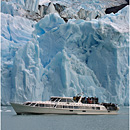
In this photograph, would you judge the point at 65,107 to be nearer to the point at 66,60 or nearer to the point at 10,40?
the point at 66,60

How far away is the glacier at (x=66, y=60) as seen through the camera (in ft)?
93.9

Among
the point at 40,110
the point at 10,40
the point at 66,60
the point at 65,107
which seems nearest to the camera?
the point at 40,110

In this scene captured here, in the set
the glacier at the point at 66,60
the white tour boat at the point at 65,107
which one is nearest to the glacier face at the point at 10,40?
the glacier at the point at 66,60

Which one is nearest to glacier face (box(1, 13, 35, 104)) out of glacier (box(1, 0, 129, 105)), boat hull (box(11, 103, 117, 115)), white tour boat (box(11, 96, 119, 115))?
glacier (box(1, 0, 129, 105))

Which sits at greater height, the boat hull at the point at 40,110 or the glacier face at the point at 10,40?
the glacier face at the point at 10,40

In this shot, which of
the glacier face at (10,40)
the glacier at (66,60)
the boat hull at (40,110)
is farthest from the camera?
Answer: the glacier face at (10,40)

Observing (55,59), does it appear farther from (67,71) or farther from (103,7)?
(103,7)

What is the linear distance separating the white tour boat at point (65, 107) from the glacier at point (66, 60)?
15.9ft

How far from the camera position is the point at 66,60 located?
29141 millimetres

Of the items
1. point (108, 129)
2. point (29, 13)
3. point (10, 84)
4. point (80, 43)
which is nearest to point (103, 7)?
point (29, 13)

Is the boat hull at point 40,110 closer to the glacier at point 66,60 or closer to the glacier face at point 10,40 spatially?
the glacier at point 66,60

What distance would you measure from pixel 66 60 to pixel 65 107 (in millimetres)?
7206

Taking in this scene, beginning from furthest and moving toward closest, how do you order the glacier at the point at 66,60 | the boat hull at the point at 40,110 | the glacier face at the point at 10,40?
the glacier face at the point at 10,40, the glacier at the point at 66,60, the boat hull at the point at 40,110

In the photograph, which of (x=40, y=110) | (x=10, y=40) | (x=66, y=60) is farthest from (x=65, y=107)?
(x=10, y=40)
